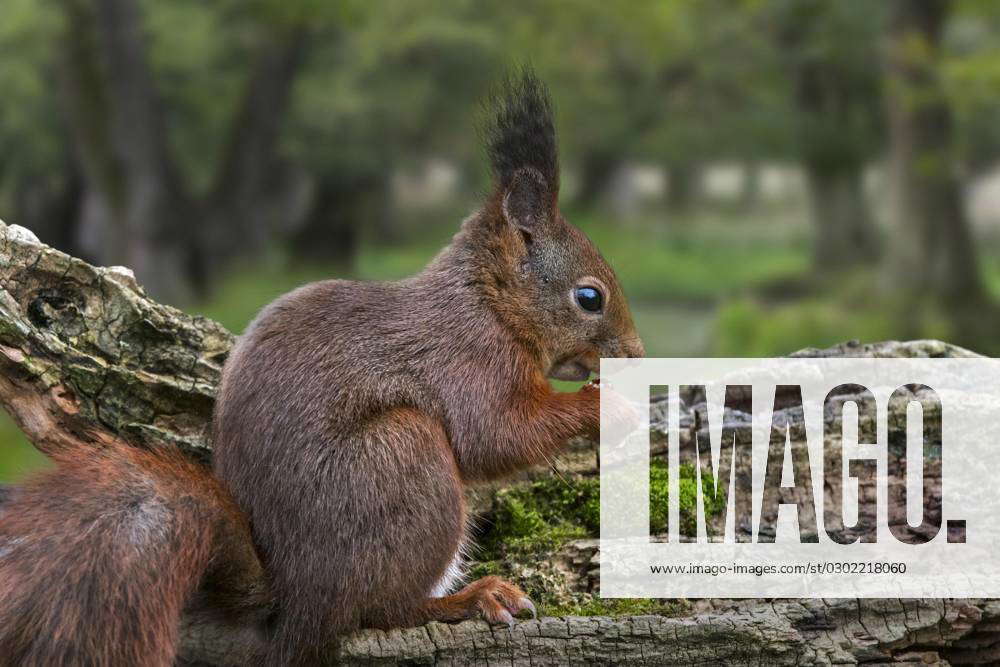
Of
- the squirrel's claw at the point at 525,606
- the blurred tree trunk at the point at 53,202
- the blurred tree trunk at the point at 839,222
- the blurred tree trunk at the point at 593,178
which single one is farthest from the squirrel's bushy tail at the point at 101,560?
the blurred tree trunk at the point at 593,178

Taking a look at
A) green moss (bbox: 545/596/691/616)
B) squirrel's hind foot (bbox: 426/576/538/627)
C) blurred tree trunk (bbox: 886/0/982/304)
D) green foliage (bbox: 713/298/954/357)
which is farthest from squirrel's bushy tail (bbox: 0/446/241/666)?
blurred tree trunk (bbox: 886/0/982/304)

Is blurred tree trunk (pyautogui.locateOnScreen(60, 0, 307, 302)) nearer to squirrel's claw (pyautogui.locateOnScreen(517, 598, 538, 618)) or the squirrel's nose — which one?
the squirrel's nose

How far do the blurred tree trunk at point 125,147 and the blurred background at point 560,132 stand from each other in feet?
0.09

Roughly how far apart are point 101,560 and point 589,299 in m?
1.40

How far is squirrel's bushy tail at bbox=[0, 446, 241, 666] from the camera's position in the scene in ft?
7.04

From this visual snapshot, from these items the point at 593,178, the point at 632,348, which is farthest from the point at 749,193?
the point at 632,348

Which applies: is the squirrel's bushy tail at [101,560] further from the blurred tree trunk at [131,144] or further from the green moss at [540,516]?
the blurred tree trunk at [131,144]

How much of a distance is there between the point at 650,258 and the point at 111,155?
24.8ft

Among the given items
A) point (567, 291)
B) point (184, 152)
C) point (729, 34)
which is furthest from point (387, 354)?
point (184, 152)

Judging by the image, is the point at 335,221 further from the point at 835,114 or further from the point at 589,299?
the point at 589,299

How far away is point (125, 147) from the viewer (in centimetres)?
1298

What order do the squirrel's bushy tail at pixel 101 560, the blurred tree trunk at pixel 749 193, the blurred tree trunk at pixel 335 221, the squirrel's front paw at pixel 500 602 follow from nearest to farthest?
the squirrel's bushy tail at pixel 101 560 < the squirrel's front paw at pixel 500 602 < the blurred tree trunk at pixel 335 221 < the blurred tree trunk at pixel 749 193

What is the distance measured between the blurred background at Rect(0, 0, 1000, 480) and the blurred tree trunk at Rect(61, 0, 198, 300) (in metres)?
0.03

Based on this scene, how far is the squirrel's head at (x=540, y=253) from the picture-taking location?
118 inches
